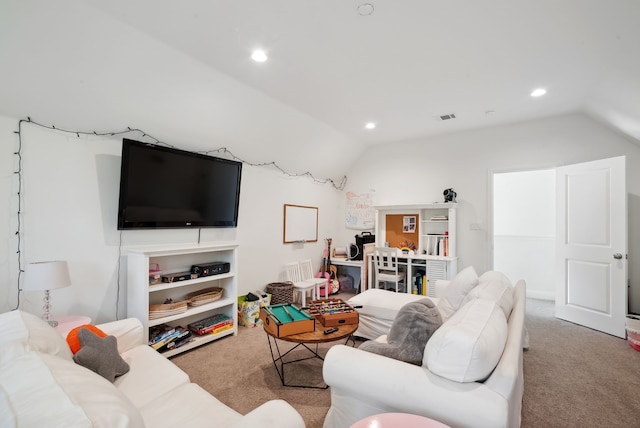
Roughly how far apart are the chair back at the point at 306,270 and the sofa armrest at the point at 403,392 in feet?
10.7

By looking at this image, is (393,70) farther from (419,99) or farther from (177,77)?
(177,77)

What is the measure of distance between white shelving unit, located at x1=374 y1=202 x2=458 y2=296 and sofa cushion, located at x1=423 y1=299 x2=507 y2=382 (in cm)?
314

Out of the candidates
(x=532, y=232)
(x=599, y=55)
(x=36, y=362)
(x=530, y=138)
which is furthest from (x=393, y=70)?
(x=532, y=232)

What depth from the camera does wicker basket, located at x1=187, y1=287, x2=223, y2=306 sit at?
313cm

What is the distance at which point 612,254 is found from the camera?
3414 millimetres

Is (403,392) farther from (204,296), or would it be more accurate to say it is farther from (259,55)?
(259,55)

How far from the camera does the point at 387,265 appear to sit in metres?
4.46

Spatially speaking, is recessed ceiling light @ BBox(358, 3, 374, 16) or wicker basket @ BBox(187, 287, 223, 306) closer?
recessed ceiling light @ BBox(358, 3, 374, 16)

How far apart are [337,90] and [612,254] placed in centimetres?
370

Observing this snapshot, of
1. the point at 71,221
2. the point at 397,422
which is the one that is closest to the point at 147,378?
the point at 397,422

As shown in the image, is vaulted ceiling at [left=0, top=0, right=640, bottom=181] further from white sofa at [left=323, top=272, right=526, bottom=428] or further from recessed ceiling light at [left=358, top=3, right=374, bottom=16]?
white sofa at [left=323, top=272, right=526, bottom=428]

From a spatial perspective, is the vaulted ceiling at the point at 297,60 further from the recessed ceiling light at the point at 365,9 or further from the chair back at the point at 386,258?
the chair back at the point at 386,258

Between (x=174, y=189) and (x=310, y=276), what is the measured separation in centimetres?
272

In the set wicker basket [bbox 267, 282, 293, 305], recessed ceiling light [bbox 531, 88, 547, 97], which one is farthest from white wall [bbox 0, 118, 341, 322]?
recessed ceiling light [bbox 531, 88, 547, 97]
